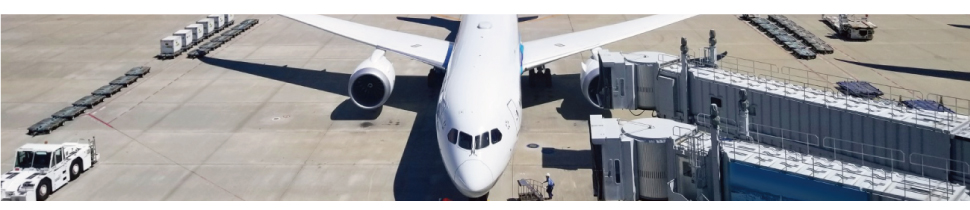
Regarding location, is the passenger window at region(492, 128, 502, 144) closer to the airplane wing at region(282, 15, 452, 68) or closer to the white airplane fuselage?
the white airplane fuselage

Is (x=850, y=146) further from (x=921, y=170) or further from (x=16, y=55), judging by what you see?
(x=16, y=55)

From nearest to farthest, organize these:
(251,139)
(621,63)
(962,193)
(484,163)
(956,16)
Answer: (962,193) → (484,163) → (621,63) → (251,139) → (956,16)

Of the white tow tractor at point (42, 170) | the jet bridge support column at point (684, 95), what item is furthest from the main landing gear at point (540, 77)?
the white tow tractor at point (42, 170)

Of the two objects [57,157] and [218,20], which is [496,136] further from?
[218,20]

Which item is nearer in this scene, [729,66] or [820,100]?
[820,100]

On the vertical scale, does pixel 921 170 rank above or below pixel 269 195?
above

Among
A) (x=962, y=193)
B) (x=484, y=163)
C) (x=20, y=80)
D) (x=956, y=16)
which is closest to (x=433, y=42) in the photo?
(x=484, y=163)

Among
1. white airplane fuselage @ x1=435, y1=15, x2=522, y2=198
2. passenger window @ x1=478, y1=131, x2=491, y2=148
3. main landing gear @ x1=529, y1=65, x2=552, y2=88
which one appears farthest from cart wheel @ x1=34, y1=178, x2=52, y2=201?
main landing gear @ x1=529, y1=65, x2=552, y2=88
